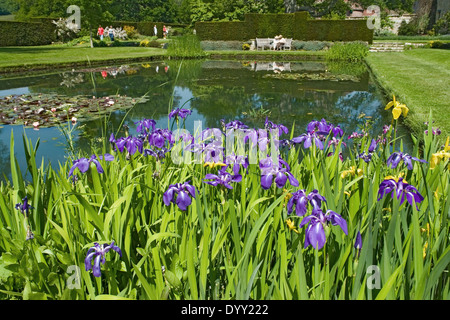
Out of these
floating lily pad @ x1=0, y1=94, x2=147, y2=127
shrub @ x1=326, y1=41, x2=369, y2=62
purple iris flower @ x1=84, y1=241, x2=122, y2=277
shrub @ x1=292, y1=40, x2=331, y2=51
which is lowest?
floating lily pad @ x1=0, y1=94, x2=147, y2=127

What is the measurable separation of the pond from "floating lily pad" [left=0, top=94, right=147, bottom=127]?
41mm

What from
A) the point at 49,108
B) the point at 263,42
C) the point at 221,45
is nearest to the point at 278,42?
the point at 263,42

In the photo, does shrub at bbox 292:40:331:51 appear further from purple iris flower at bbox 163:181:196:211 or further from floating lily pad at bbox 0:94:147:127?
purple iris flower at bbox 163:181:196:211

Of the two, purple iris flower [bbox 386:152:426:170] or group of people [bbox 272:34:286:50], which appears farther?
group of people [bbox 272:34:286:50]

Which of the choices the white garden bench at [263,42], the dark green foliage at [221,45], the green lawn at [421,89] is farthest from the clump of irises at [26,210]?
the dark green foliage at [221,45]

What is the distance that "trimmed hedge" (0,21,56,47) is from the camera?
2512cm

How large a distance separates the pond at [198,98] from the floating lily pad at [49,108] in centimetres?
4

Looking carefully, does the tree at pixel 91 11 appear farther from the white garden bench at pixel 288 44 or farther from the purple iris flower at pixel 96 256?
the purple iris flower at pixel 96 256

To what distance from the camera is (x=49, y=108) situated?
701 cm

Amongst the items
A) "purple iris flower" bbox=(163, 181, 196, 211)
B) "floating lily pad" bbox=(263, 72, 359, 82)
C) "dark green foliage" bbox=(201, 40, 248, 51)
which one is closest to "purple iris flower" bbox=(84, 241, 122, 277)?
"purple iris flower" bbox=(163, 181, 196, 211)

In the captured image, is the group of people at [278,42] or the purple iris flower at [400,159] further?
the group of people at [278,42]

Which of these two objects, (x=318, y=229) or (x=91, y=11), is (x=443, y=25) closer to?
(x=91, y=11)

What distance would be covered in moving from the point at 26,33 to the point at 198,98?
2291 cm

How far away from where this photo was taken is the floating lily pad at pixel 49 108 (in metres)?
6.14
